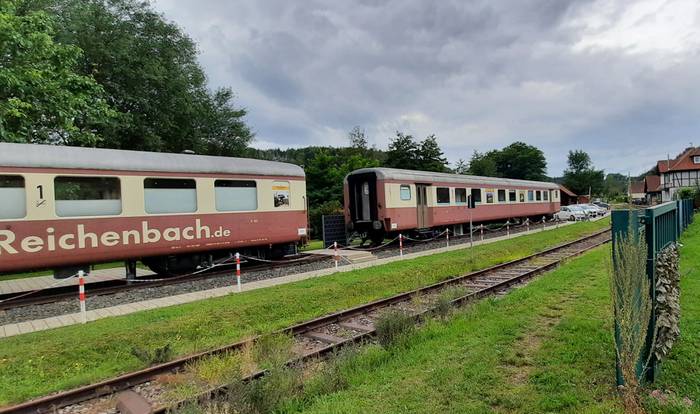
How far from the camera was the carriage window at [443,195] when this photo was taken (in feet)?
65.9

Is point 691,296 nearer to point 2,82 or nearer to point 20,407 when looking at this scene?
point 20,407

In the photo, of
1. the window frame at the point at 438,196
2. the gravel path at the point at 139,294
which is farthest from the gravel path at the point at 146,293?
the window frame at the point at 438,196

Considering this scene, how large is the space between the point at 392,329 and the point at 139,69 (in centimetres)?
2195

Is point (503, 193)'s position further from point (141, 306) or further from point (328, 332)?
point (141, 306)

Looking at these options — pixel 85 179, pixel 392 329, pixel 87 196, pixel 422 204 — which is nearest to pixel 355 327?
pixel 392 329

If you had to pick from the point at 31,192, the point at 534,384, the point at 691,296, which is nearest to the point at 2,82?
the point at 31,192

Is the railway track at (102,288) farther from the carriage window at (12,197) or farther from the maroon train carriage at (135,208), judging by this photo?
the carriage window at (12,197)

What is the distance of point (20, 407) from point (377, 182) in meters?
13.8

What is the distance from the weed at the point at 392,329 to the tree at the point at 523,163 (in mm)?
78925

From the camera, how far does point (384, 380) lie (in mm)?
4457

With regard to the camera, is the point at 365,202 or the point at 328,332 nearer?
the point at 328,332

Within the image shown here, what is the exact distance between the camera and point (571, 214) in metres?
37.9

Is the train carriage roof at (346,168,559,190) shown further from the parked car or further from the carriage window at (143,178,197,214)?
the parked car

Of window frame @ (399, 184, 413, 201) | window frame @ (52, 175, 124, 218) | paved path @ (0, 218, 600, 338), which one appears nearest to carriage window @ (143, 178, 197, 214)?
window frame @ (52, 175, 124, 218)
